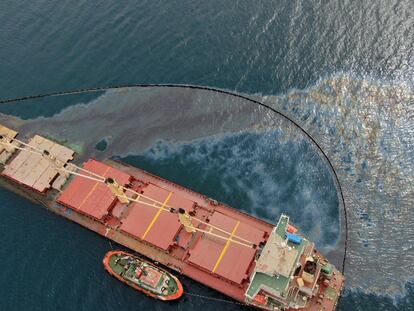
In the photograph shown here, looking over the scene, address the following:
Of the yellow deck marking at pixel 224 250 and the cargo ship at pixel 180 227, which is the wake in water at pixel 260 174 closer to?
the cargo ship at pixel 180 227

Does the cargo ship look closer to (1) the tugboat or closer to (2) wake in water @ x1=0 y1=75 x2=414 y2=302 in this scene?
(1) the tugboat

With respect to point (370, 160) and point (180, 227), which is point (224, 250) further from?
point (370, 160)

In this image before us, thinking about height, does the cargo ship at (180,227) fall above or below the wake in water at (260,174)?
below

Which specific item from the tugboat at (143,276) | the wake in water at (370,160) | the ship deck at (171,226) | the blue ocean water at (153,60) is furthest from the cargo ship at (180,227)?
the wake in water at (370,160)

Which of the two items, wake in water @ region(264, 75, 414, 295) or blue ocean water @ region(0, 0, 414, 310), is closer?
wake in water @ region(264, 75, 414, 295)

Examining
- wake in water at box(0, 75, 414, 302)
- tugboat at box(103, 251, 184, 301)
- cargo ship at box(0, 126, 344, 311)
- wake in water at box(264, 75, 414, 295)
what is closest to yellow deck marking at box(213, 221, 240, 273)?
cargo ship at box(0, 126, 344, 311)

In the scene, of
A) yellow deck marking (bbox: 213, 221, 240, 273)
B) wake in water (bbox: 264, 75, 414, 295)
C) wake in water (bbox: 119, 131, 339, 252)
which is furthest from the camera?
wake in water (bbox: 119, 131, 339, 252)

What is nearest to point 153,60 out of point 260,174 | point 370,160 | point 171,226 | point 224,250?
point 260,174
